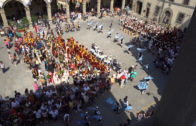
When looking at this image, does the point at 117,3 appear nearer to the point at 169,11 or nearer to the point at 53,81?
the point at 169,11

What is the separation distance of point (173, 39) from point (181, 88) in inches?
996

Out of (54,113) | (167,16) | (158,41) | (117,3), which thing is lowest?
(54,113)

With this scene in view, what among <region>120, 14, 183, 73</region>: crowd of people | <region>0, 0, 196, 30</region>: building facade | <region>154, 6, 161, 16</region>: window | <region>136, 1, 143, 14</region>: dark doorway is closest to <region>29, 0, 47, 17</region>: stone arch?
<region>0, 0, 196, 30</region>: building facade

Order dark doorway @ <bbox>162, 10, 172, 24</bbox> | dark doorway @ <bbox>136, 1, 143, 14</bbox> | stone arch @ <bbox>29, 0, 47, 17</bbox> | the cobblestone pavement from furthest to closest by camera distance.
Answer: dark doorway @ <bbox>136, 1, 143, 14</bbox>
stone arch @ <bbox>29, 0, 47, 17</bbox>
dark doorway @ <bbox>162, 10, 172, 24</bbox>
the cobblestone pavement

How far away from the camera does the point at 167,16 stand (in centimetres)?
3312

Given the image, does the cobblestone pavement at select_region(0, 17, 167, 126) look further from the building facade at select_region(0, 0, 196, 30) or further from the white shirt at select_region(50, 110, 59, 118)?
the building facade at select_region(0, 0, 196, 30)

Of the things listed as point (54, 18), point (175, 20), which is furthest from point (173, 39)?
point (54, 18)

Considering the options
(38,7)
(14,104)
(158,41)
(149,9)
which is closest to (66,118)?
(14,104)

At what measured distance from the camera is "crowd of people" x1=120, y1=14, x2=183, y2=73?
68.9ft

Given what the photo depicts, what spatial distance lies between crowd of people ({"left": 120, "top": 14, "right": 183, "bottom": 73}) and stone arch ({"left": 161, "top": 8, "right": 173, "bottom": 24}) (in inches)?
238

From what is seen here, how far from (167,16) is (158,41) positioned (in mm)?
10909

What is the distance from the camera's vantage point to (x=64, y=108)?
14555mm

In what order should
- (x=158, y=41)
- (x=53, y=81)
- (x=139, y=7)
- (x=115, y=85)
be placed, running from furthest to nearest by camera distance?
(x=139, y=7) → (x=158, y=41) → (x=115, y=85) → (x=53, y=81)

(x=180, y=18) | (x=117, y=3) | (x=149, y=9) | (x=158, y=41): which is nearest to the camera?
(x=158, y=41)
